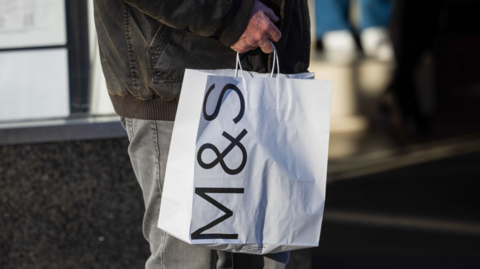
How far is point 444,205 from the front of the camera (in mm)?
4207

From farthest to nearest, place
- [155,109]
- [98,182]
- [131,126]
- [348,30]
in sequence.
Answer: [348,30], [98,182], [131,126], [155,109]

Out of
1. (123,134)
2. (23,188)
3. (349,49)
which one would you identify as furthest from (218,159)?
(349,49)

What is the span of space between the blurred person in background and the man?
6079 millimetres

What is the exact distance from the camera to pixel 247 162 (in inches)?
58.9

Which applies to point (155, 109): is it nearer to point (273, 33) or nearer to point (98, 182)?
point (273, 33)

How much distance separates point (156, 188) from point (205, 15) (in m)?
0.52

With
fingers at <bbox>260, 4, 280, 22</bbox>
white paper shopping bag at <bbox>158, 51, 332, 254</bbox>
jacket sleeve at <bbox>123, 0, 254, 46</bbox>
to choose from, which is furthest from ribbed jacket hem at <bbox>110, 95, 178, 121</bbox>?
fingers at <bbox>260, 4, 280, 22</bbox>

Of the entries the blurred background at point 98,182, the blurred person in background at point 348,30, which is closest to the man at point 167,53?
the blurred background at point 98,182

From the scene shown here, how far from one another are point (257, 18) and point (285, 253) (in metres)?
0.78

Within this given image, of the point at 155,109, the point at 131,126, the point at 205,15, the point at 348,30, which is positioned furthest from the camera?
the point at 348,30

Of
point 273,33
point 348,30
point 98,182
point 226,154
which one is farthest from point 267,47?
point 348,30

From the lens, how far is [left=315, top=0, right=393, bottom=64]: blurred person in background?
7.63 metres

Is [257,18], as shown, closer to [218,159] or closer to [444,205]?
[218,159]

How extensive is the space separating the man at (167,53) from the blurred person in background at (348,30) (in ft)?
19.9
